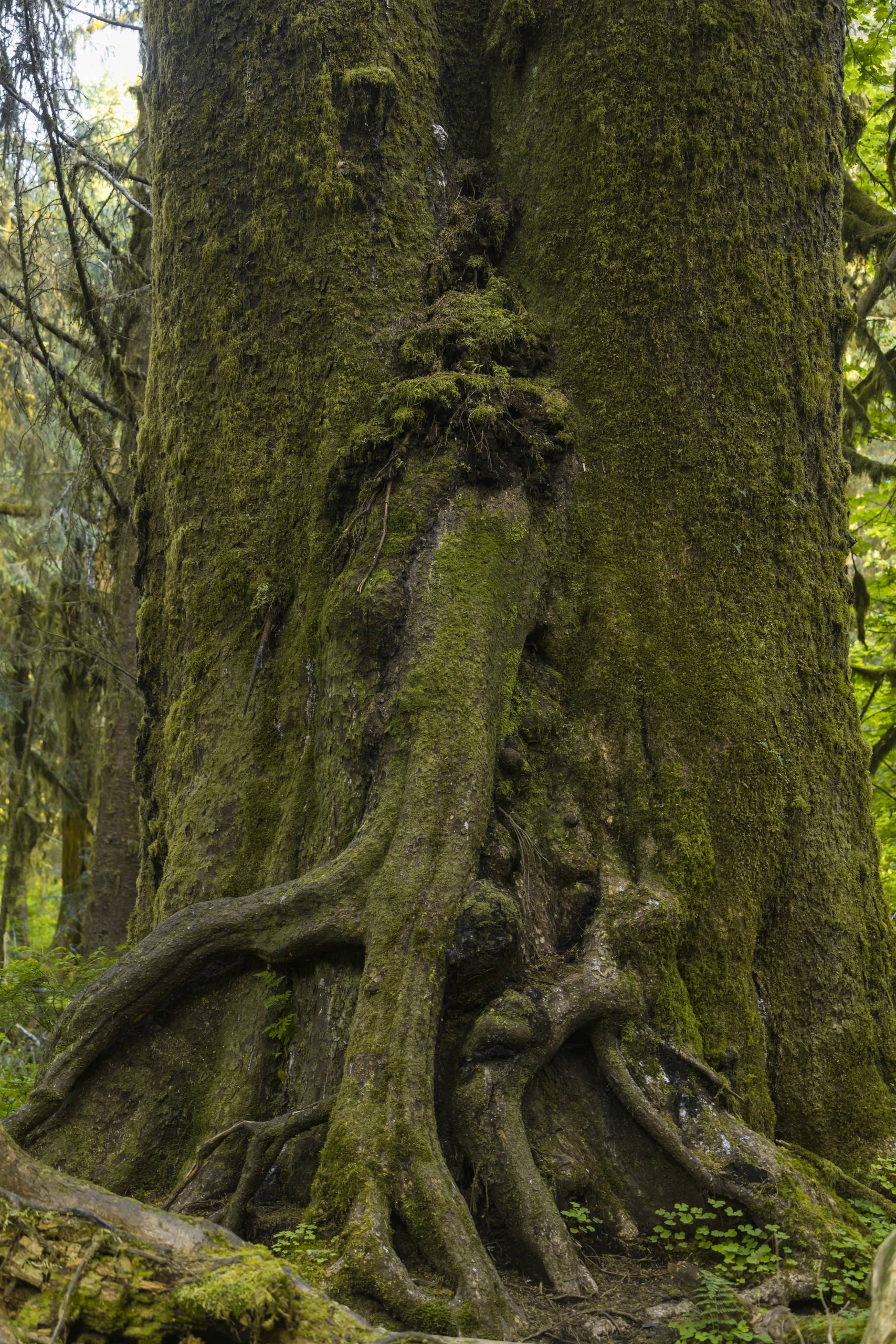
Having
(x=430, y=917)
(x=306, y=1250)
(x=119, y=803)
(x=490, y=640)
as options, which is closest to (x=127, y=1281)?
(x=306, y=1250)

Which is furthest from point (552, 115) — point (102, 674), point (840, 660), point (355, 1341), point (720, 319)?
point (102, 674)

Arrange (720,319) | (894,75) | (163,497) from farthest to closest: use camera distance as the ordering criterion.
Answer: (894,75)
(163,497)
(720,319)

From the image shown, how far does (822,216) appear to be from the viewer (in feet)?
16.0

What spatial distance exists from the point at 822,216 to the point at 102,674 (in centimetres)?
796

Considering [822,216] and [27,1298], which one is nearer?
[27,1298]

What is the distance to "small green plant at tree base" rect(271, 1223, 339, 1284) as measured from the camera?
2937 millimetres

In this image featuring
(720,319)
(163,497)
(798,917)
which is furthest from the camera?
(163,497)

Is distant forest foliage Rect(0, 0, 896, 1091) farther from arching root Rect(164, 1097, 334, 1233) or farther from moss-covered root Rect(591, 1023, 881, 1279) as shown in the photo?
arching root Rect(164, 1097, 334, 1233)

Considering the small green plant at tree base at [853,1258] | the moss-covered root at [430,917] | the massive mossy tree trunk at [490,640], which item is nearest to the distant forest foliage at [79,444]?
the massive mossy tree trunk at [490,640]

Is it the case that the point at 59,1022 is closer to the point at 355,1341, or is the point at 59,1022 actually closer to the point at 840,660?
the point at 355,1341

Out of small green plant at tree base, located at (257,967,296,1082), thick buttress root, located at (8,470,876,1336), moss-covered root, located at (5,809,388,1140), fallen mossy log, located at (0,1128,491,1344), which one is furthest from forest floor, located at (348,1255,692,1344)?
moss-covered root, located at (5,809,388,1140)

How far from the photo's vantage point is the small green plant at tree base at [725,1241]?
3240mm

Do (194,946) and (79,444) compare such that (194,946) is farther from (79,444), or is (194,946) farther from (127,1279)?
(79,444)

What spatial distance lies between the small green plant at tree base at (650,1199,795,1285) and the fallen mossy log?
54.3 inches
